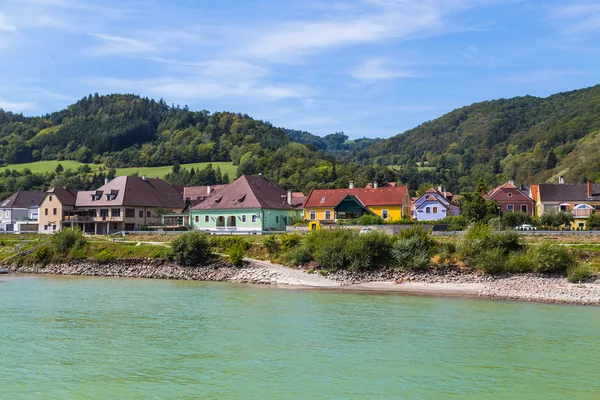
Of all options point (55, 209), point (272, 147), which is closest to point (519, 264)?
point (55, 209)

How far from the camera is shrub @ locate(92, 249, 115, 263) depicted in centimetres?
4866

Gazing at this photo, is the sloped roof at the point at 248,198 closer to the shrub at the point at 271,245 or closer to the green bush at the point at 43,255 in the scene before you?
the shrub at the point at 271,245

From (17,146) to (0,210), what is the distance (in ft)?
198

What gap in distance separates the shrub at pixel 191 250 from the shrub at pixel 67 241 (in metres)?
11.6

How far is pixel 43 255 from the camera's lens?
51.5 metres

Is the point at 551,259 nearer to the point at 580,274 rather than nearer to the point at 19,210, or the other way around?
the point at 580,274

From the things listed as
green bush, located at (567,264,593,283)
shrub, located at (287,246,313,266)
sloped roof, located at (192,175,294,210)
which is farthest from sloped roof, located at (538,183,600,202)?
shrub, located at (287,246,313,266)

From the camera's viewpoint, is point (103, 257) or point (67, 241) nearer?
point (103, 257)

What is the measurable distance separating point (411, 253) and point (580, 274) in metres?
10.3

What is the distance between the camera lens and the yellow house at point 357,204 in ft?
189

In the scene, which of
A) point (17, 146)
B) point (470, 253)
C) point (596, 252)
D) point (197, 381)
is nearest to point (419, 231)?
point (470, 253)

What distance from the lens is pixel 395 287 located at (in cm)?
3641

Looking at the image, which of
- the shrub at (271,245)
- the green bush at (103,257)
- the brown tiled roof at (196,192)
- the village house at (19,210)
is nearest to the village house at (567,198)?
the shrub at (271,245)

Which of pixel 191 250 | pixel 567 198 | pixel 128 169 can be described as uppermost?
pixel 128 169
